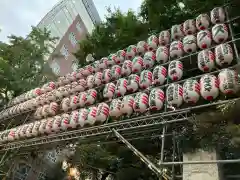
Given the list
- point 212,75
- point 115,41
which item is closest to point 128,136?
point 212,75

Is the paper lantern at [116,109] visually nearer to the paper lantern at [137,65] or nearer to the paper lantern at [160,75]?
the paper lantern at [160,75]

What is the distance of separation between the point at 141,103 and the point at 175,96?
1.24m

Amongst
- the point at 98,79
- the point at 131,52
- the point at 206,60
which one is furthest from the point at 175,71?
the point at 98,79

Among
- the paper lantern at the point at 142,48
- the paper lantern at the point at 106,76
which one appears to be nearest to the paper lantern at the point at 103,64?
the paper lantern at the point at 106,76

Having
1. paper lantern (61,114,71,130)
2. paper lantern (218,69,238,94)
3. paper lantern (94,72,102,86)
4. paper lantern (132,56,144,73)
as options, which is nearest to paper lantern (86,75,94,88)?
paper lantern (94,72,102,86)

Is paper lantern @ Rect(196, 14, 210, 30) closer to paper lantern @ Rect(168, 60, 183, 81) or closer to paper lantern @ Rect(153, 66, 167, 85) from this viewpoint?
paper lantern @ Rect(168, 60, 183, 81)

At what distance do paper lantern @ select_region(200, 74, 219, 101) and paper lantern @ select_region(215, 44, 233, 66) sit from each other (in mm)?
790

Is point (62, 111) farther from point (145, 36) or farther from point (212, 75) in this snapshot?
point (212, 75)

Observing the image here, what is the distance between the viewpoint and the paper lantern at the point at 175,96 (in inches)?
301

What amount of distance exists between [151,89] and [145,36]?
664cm

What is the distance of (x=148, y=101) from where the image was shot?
28.1ft

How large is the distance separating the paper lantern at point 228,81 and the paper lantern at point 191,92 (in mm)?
646

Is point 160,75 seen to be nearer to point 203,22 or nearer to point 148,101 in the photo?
point 148,101

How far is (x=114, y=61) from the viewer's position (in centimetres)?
1288
